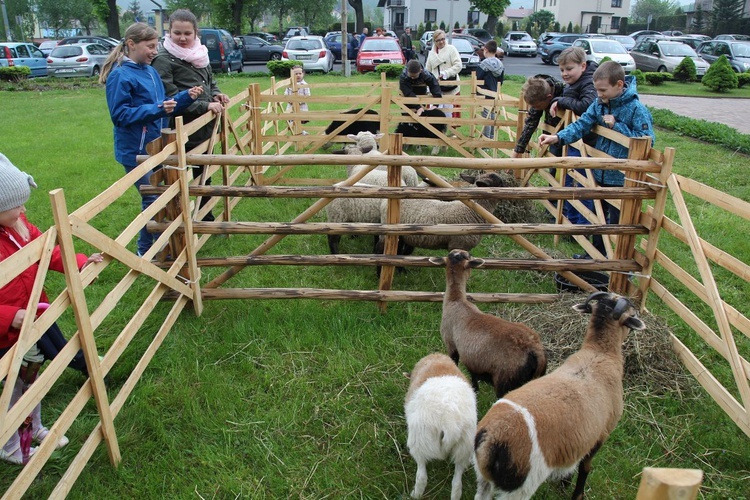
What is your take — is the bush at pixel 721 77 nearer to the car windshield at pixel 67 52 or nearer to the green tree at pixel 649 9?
the car windshield at pixel 67 52

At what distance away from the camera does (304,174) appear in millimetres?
9727

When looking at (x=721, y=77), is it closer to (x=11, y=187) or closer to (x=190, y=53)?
(x=190, y=53)

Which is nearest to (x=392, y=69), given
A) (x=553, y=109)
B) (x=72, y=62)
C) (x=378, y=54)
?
(x=378, y=54)

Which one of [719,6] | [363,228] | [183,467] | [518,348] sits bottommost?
[183,467]

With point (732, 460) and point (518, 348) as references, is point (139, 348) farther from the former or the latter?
point (732, 460)

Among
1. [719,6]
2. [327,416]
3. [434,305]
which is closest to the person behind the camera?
[327,416]

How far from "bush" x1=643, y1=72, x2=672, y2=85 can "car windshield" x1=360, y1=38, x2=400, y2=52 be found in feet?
37.0

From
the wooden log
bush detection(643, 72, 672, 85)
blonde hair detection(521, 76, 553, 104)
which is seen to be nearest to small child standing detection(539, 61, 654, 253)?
blonde hair detection(521, 76, 553, 104)

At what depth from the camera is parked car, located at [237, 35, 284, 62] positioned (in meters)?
33.2

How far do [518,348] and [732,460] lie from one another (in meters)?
1.44

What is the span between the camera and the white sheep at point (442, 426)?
2910 millimetres

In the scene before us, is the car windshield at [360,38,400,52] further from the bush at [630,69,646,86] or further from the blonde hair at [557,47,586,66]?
the blonde hair at [557,47,586,66]

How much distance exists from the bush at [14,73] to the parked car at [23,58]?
201 cm

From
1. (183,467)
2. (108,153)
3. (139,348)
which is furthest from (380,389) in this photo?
(108,153)
